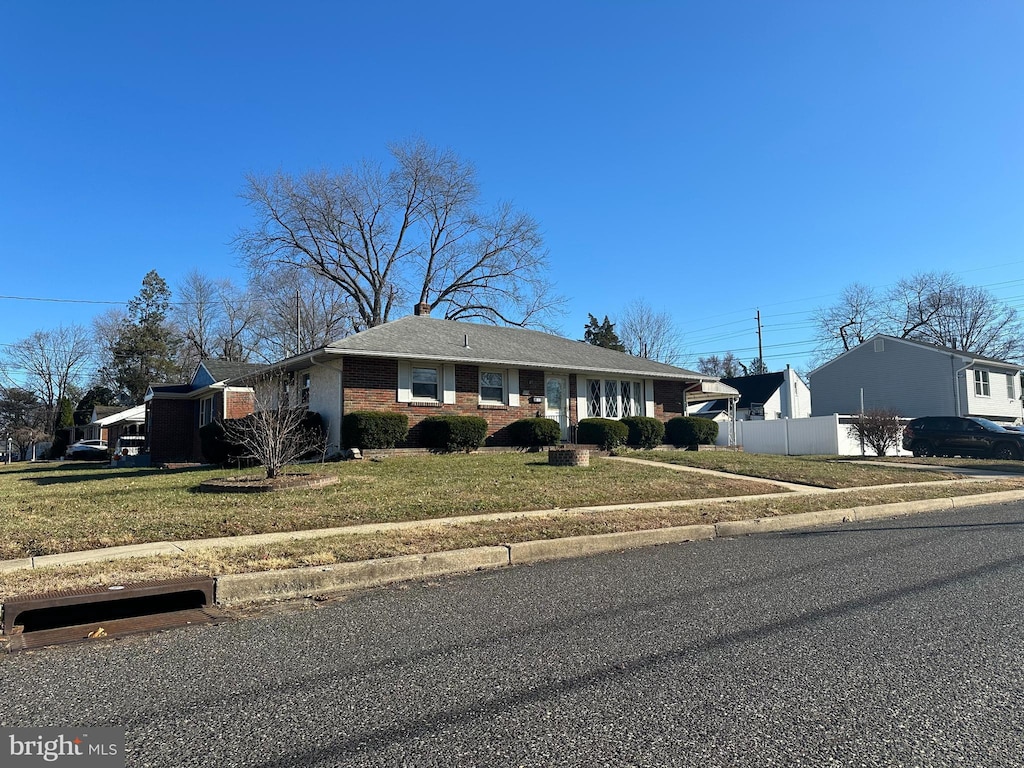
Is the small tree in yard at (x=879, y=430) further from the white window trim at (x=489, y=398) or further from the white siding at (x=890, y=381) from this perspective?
the white window trim at (x=489, y=398)

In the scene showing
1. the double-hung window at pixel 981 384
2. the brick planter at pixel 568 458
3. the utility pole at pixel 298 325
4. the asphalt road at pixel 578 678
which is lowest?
the asphalt road at pixel 578 678

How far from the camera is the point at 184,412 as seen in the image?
1056 inches

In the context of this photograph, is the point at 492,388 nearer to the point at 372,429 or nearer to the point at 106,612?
the point at 372,429

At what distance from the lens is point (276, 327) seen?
4719 centimetres

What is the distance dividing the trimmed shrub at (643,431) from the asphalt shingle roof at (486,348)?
167cm

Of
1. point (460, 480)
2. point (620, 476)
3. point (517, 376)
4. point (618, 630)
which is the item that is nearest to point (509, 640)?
point (618, 630)

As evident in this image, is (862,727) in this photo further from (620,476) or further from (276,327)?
(276,327)

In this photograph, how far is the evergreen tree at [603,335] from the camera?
167 ft

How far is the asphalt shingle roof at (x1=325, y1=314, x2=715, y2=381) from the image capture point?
18969mm

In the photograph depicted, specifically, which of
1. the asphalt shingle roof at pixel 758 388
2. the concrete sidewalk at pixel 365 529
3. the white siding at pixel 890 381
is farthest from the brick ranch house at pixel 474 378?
the asphalt shingle roof at pixel 758 388

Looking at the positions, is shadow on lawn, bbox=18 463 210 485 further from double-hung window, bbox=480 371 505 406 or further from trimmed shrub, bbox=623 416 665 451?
trimmed shrub, bbox=623 416 665 451

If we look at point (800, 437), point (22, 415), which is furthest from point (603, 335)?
point (22, 415)

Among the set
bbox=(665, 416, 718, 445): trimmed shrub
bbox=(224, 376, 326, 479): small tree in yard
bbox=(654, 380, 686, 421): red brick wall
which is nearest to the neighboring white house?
bbox=(654, 380, 686, 421): red brick wall

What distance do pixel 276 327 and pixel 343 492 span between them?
38978 millimetres
